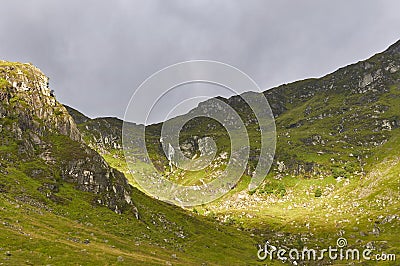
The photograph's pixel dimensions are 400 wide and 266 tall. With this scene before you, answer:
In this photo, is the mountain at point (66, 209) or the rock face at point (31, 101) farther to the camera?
the rock face at point (31, 101)

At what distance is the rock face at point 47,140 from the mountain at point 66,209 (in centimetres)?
28

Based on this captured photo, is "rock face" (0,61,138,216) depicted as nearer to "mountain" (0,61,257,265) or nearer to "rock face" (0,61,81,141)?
"rock face" (0,61,81,141)

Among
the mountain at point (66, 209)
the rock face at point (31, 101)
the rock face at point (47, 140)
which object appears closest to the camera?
the mountain at point (66, 209)

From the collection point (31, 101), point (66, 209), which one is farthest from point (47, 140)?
point (66, 209)

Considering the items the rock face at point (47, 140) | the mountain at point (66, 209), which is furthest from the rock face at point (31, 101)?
the mountain at point (66, 209)

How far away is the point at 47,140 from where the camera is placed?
111 m

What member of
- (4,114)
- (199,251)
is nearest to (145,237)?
(199,251)

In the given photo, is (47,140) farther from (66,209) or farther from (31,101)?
(66,209)

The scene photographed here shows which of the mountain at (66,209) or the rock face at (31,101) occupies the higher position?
the rock face at (31,101)

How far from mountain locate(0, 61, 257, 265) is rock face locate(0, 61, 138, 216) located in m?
0.28

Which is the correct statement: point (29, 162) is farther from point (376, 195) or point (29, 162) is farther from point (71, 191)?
point (376, 195)

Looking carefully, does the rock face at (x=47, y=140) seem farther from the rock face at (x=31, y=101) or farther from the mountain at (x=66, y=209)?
the mountain at (x=66, y=209)

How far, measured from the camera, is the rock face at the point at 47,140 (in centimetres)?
9950

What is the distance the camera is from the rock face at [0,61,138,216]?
99.5m
